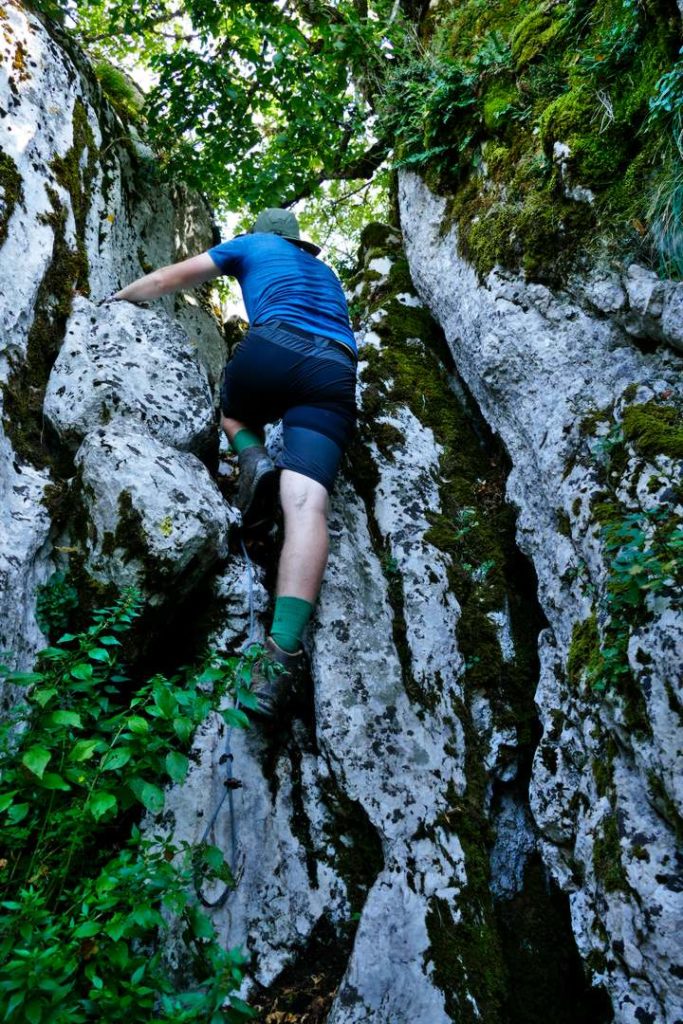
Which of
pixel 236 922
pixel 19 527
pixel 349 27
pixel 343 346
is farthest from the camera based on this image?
pixel 349 27

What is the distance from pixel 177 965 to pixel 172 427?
2770 millimetres

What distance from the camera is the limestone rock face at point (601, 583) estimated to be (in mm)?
2826

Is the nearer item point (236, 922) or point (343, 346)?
point (236, 922)

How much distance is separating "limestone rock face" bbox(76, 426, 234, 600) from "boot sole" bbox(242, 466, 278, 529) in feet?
1.31

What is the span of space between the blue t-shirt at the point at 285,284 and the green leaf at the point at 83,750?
9.56 ft

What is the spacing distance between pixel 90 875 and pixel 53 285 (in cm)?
356

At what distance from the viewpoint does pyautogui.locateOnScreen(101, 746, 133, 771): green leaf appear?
7.38ft

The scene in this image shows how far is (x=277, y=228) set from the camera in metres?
5.06

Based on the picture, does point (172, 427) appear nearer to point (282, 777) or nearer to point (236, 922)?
point (282, 777)

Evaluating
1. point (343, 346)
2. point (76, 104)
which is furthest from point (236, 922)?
point (76, 104)

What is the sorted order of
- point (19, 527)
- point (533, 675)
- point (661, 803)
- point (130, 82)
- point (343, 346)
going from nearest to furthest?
point (661, 803)
point (19, 527)
point (533, 675)
point (343, 346)
point (130, 82)

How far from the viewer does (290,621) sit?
3.61 meters

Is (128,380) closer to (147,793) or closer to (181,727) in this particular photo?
(181,727)

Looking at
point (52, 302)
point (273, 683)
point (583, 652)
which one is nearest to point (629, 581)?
point (583, 652)
